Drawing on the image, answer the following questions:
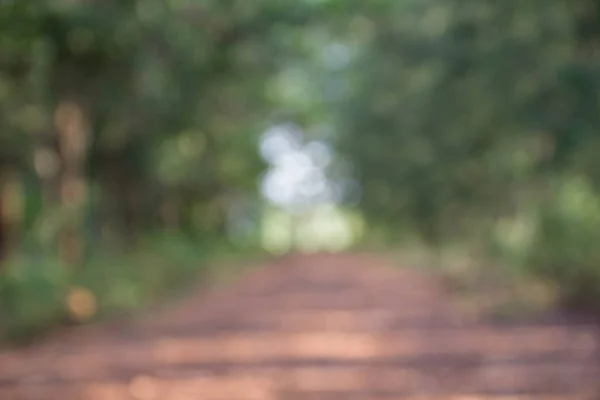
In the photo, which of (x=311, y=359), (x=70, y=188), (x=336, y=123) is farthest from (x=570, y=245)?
(x=70, y=188)

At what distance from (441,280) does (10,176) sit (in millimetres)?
8020

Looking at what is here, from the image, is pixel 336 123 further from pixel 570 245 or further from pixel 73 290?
pixel 73 290

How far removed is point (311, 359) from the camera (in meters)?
6.55

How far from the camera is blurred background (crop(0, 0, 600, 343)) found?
229 inches

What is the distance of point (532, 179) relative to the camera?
816 cm

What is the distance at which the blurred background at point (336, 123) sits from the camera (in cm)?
582

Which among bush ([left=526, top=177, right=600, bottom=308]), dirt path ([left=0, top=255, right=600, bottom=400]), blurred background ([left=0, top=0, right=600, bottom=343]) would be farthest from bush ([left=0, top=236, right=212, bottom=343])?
bush ([left=526, top=177, right=600, bottom=308])

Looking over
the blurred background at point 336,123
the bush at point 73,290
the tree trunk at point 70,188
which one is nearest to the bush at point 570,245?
the blurred background at point 336,123

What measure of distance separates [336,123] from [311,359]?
7.84 meters

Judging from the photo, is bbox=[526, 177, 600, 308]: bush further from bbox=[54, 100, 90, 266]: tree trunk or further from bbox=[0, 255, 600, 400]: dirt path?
bbox=[54, 100, 90, 266]: tree trunk

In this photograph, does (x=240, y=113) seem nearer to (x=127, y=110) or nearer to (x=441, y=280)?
(x=441, y=280)

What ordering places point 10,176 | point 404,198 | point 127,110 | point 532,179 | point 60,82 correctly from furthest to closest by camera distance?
point 404,198 < point 10,176 < point 532,179 < point 127,110 < point 60,82

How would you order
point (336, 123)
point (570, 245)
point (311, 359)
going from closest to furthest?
point (311, 359), point (570, 245), point (336, 123)

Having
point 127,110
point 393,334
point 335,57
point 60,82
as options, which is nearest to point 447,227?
point 335,57
